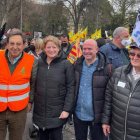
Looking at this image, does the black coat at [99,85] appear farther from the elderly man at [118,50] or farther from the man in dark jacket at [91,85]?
the elderly man at [118,50]

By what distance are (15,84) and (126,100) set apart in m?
1.32

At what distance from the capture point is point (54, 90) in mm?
4129

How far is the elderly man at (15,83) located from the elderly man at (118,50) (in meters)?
1.71

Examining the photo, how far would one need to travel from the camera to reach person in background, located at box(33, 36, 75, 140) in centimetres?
413

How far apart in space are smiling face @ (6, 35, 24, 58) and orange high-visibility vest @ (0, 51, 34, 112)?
0.35 feet

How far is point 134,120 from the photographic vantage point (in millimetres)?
3412

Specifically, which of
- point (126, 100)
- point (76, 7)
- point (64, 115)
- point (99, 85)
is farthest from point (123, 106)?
point (76, 7)

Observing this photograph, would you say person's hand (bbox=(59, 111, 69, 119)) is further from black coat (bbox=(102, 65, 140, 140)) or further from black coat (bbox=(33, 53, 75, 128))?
black coat (bbox=(102, 65, 140, 140))

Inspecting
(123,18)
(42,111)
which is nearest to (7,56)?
(42,111)

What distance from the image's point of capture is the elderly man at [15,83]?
12.9ft

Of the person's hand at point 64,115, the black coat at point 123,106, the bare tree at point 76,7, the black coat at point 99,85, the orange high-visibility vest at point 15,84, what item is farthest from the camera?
the bare tree at point 76,7

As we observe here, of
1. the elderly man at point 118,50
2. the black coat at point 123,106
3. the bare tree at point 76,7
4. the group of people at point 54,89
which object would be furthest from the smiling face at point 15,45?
the bare tree at point 76,7

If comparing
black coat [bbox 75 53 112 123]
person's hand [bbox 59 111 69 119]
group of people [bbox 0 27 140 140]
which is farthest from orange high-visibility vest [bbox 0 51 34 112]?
black coat [bbox 75 53 112 123]

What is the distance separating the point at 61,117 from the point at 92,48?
3.07 ft
